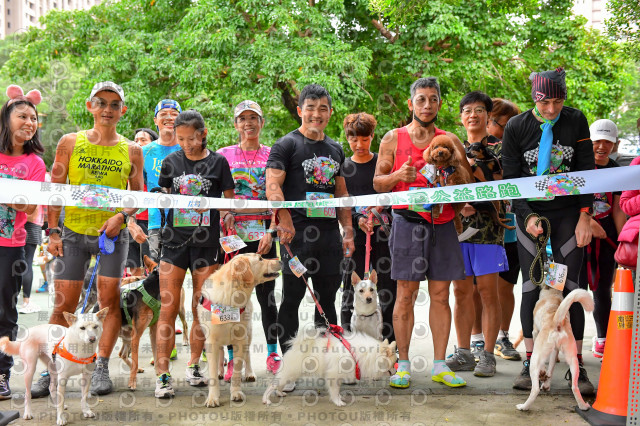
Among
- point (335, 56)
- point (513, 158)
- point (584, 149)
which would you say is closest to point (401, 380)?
point (513, 158)

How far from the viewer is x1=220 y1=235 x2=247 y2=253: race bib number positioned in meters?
4.04

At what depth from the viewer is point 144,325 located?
14.2 ft

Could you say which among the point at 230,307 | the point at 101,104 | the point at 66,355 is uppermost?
the point at 101,104

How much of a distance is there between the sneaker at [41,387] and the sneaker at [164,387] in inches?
32.1

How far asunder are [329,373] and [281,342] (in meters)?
0.59

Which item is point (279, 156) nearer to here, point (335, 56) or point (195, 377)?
point (195, 377)

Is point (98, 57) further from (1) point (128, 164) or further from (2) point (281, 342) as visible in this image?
(2) point (281, 342)

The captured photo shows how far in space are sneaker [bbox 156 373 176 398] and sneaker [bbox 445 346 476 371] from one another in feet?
7.21

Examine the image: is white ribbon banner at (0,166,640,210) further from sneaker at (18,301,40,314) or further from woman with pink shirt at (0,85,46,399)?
sneaker at (18,301,40,314)

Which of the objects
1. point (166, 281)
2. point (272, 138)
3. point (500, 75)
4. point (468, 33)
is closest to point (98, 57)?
point (272, 138)

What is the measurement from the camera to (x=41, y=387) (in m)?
3.94

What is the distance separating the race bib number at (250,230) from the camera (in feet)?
14.7

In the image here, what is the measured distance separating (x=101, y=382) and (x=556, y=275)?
327cm

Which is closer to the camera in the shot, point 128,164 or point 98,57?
point 128,164
